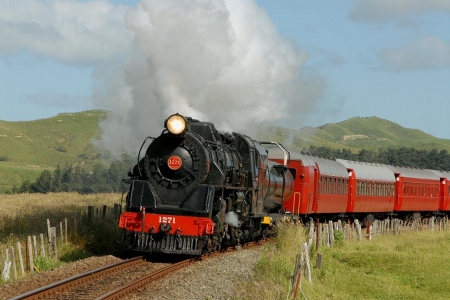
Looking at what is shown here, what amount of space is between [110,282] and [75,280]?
72cm

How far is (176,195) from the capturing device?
17.4 meters

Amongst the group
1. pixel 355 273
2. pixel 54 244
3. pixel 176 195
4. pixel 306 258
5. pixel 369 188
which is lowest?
pixel 355 273

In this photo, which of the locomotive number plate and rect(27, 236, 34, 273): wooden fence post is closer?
rect(27, 236, 34, 273): wooden fence post

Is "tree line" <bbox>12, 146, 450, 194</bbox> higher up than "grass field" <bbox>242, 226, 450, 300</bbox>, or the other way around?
"tree line" <bbox>12, 146, 450, 194</bbox>

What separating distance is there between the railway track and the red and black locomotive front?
61 centimetres

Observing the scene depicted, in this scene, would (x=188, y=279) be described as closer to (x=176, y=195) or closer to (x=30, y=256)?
(x=176, y=195)

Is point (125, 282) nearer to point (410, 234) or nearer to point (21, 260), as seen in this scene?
point (21, 260)

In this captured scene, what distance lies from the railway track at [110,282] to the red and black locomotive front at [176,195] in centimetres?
61

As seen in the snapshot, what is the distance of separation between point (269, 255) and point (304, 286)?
254 centimetres

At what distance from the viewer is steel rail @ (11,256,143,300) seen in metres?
12.0

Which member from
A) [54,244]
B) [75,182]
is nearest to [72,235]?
[54,244]

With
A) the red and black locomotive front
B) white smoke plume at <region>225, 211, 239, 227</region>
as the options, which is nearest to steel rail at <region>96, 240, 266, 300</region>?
the red and black locomotive front

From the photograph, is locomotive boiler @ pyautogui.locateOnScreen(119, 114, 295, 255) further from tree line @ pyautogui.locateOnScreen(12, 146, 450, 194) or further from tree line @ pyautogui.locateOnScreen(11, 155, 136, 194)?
tree line @ pyautogui.locateOnScreen(11, 155, 136, 194)

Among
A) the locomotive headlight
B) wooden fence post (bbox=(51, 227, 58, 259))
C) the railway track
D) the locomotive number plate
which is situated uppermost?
the locomotive headlight
